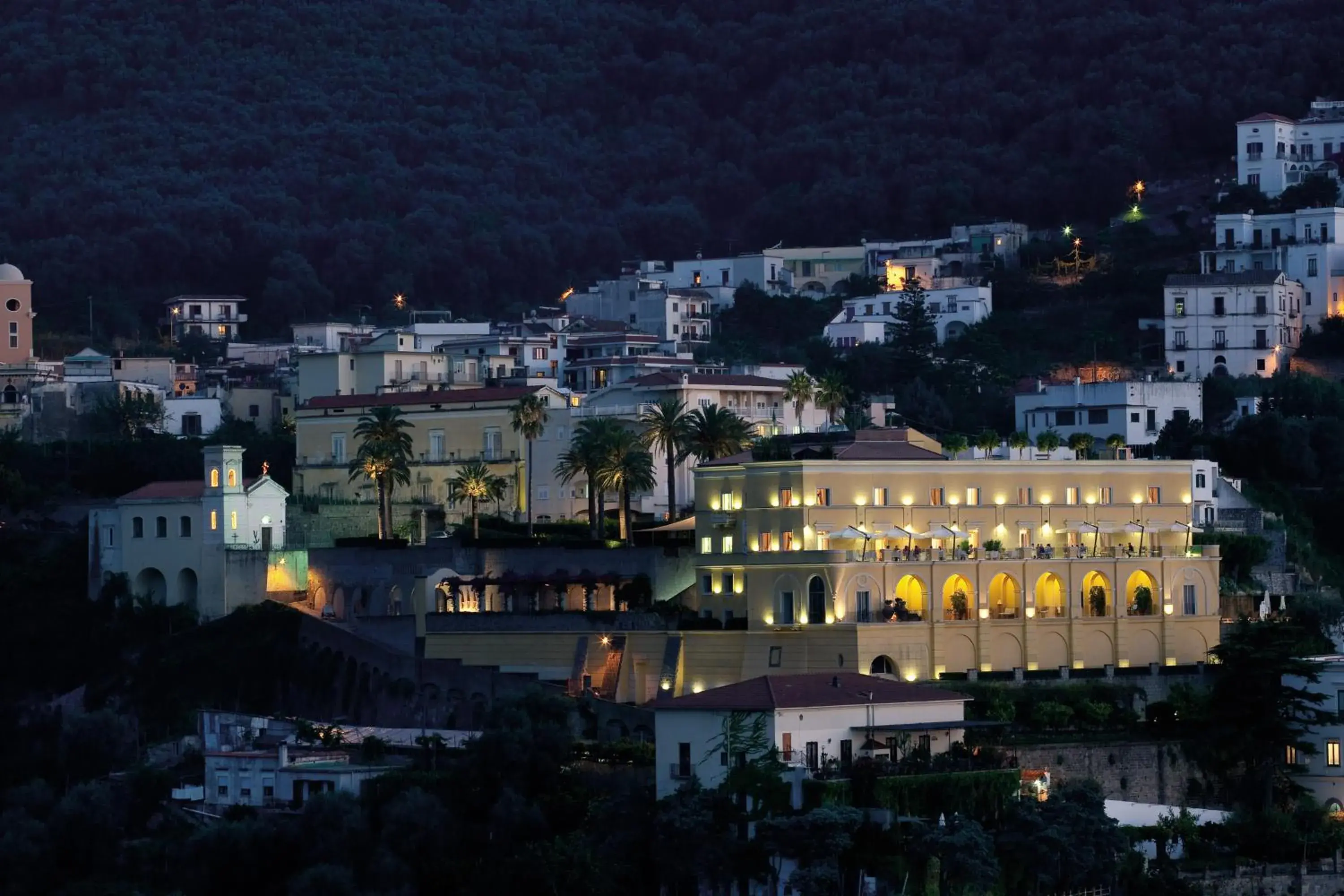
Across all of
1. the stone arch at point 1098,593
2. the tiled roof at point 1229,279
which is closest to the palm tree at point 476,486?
the stone arch at point 1098,593

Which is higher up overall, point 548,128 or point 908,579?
point 548,128

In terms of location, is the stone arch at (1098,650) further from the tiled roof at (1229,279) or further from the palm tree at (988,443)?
the tiled roof at (1229,279)

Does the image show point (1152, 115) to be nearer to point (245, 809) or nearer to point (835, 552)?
point (835, 552)

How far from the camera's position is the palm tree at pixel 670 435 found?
289ft

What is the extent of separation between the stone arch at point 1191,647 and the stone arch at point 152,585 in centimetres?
2821

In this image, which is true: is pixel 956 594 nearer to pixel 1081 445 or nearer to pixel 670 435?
pixel 1081 445

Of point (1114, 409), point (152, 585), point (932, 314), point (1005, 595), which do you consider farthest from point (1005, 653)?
point (932, 314)

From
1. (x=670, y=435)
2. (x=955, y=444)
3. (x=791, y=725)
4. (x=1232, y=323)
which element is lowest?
(x=791, y=725)

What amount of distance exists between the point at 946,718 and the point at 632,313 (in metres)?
53.6

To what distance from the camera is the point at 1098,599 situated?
80.5 meters

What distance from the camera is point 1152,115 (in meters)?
136

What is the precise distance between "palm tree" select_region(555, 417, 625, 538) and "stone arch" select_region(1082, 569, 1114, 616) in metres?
14.0

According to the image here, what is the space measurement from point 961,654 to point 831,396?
57.0 ft

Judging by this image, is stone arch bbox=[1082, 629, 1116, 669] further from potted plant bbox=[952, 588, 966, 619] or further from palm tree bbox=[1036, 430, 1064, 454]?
palm tree bbox=[1036, 430, 1064, 454]
